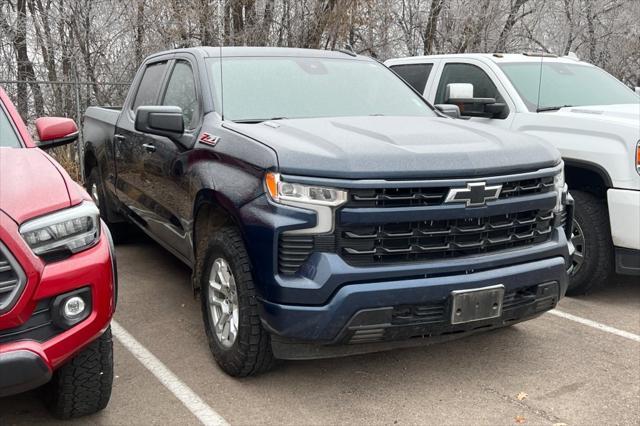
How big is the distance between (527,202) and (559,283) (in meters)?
0.50

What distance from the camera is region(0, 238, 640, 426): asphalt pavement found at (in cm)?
328

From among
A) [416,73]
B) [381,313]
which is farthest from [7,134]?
[416,73]

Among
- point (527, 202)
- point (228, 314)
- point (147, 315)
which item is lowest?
point (147, 315)

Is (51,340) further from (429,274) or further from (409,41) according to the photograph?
(409,41)

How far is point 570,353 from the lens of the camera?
4109 millimetres

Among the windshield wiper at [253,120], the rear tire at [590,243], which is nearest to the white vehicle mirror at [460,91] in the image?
the rear tire at [590,243]

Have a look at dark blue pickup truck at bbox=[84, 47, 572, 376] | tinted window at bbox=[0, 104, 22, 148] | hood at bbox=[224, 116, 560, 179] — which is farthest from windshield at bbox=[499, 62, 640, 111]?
tinted window at bbox=[0, 104, 22, 148]

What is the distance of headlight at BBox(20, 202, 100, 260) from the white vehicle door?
3909 mm

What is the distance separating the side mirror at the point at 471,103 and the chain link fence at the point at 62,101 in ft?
22.2

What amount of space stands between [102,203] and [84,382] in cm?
347

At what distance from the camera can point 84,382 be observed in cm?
302

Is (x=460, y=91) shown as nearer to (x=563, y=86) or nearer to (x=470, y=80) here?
(x=470, y=80)

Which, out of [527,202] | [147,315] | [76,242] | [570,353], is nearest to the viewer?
[76,242]

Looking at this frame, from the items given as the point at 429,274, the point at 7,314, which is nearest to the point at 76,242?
the point at 7,314
